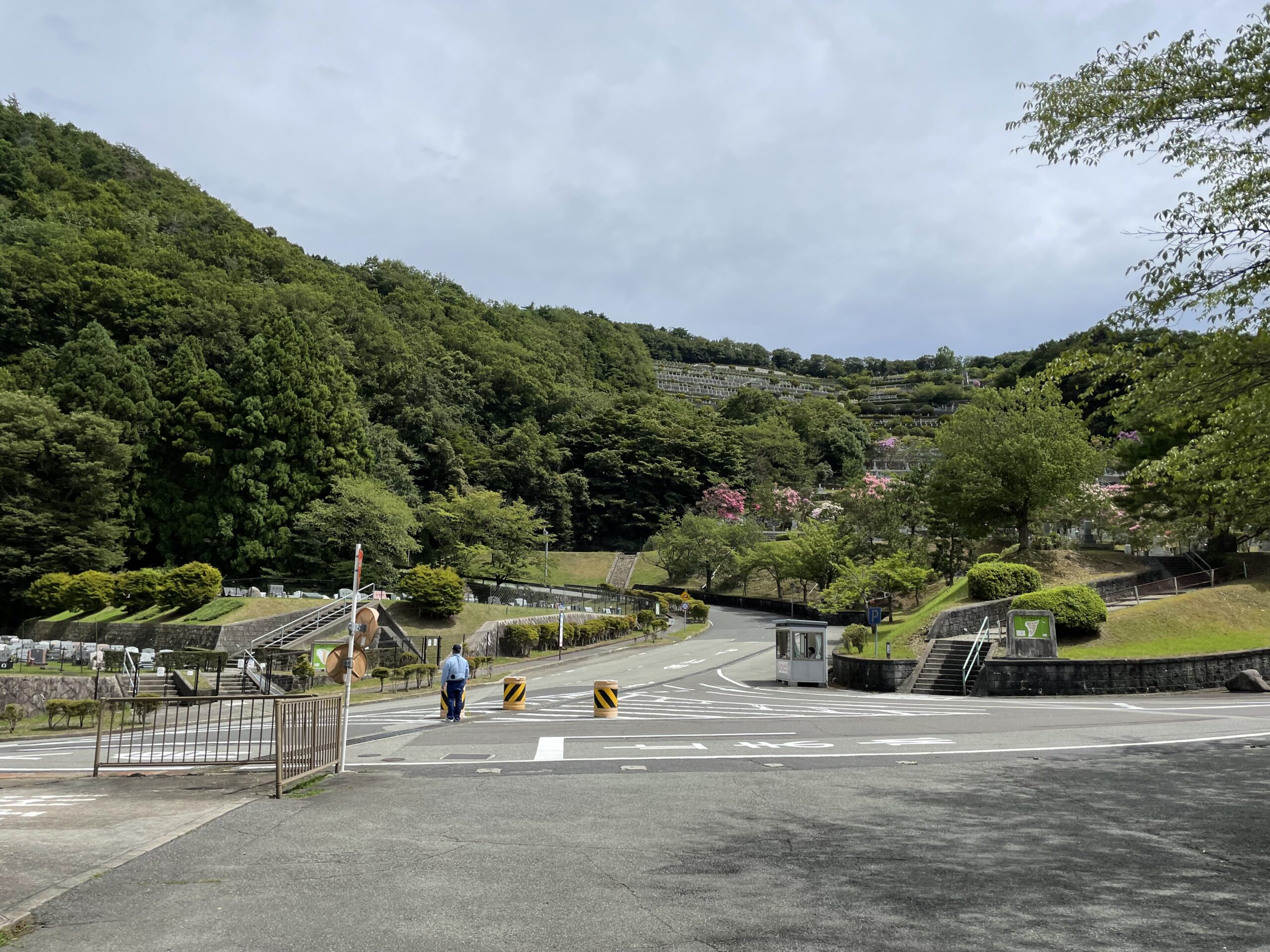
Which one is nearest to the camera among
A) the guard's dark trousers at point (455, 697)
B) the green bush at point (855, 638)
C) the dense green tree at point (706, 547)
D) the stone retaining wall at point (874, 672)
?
the guard's dark trousers at point (455, 697)

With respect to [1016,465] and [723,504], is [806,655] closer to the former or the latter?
[1016,465]

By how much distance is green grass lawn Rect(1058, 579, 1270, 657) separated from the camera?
90.2 feet

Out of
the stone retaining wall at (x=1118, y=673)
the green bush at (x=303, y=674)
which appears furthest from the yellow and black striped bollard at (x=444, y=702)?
the stone retaining wall at (x=1118, y=673)

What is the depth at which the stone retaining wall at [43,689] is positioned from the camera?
28.1 meters

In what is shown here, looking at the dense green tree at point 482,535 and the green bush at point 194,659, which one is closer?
the green bush at point 194,659

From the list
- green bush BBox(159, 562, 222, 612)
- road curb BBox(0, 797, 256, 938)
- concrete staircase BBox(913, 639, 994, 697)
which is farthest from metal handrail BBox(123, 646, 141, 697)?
concrete staircase BBox(913, 639, 994, 697)

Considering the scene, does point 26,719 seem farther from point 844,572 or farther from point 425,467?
point 425,467

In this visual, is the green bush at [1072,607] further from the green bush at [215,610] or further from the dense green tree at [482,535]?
the green bush at [215,610]

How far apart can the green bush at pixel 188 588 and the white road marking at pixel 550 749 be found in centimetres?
3317

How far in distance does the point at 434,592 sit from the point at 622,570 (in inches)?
1601

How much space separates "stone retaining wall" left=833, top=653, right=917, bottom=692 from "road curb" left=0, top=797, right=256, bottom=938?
22873 millimetres

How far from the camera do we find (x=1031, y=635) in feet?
86.9

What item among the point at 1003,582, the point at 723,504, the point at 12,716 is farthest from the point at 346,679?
the point at 723,504

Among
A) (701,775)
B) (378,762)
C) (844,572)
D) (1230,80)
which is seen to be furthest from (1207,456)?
(844,572)
